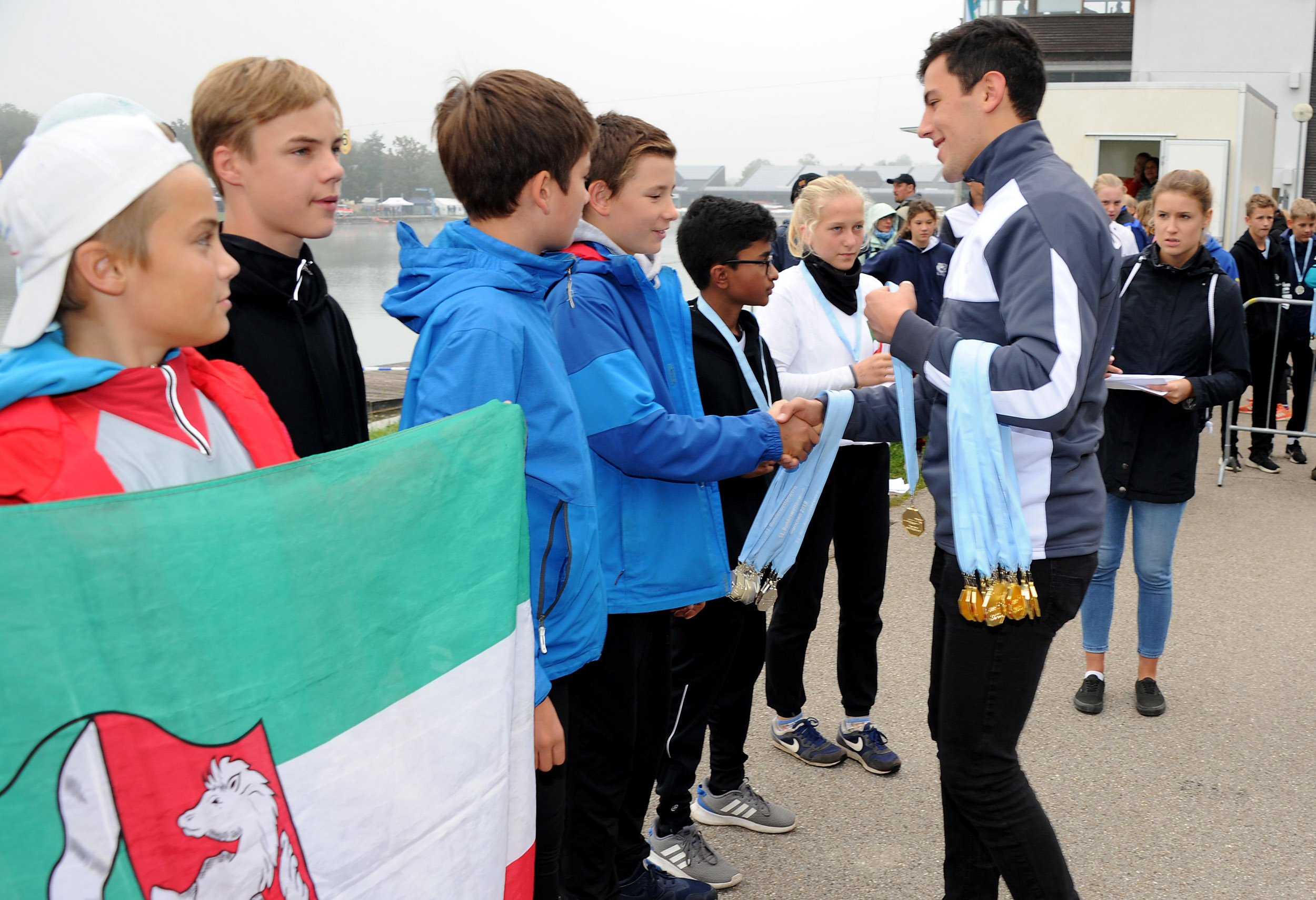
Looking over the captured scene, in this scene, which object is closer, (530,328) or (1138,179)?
(530,328)

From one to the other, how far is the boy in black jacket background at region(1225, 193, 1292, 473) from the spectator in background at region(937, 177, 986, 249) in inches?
119

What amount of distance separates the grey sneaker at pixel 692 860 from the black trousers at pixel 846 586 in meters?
0.82

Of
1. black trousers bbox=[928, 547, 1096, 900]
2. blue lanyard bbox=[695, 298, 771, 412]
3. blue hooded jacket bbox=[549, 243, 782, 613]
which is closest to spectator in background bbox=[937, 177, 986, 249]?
blue lanyard bbox=[695, 298, 771, 412]

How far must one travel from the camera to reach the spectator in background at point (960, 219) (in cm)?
647

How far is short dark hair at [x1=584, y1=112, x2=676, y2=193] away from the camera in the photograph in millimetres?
2678

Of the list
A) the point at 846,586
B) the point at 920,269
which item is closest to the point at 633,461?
the point at 846,586

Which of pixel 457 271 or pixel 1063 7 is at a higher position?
pixel 1063 7

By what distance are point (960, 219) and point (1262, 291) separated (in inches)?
171

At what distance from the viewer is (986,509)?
7.61 ft

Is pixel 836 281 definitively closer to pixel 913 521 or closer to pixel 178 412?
pixel 913 521

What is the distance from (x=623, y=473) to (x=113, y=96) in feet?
4.52

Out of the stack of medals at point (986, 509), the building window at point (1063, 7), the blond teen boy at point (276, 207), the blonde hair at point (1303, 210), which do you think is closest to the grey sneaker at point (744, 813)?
the stack of medals at point (986, 509)

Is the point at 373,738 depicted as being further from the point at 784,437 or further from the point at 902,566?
the point at 902,566

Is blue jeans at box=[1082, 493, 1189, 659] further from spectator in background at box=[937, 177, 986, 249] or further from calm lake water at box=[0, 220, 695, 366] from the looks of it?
calm lake water at box=[0, 220, 695, 366]
